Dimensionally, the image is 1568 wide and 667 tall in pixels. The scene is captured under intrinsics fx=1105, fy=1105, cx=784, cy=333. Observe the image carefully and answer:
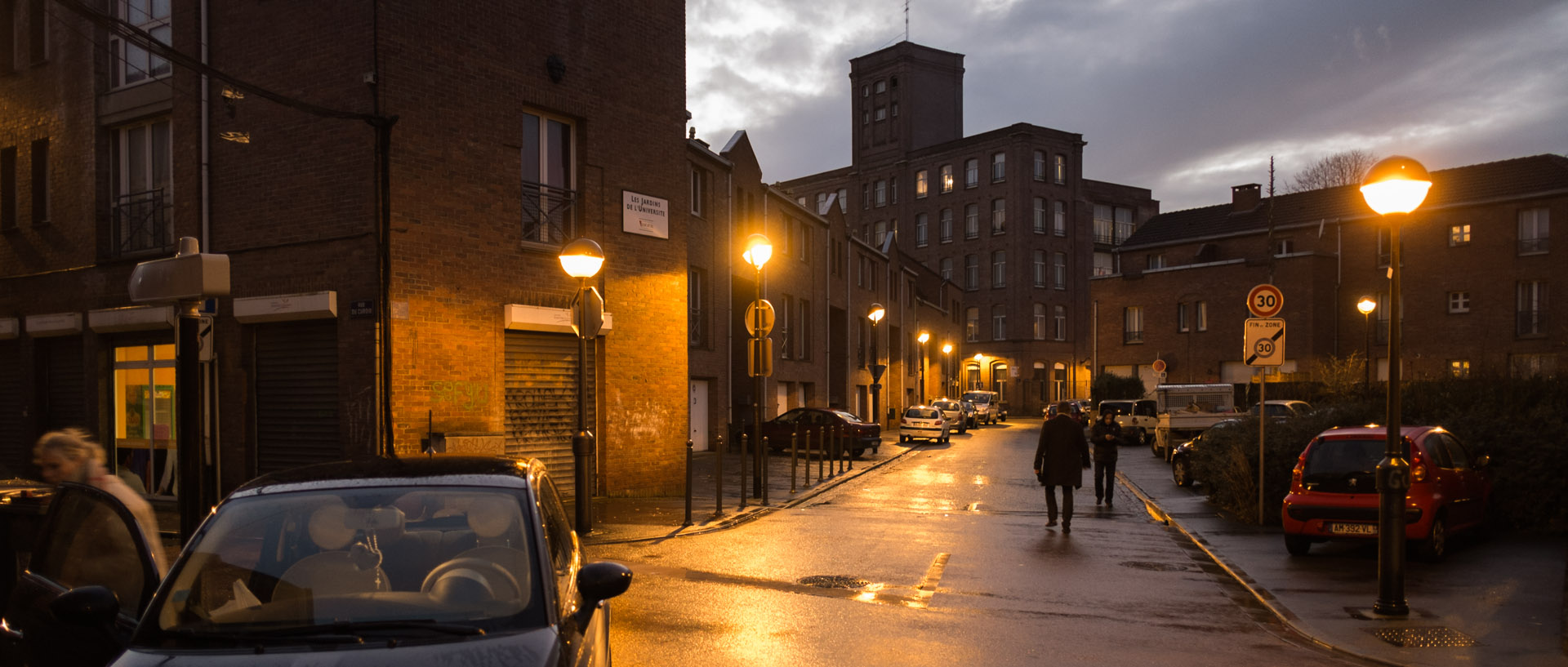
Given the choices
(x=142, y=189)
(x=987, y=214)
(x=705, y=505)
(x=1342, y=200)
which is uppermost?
(x=987, y=214)

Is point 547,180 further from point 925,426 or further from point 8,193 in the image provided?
point 925,426

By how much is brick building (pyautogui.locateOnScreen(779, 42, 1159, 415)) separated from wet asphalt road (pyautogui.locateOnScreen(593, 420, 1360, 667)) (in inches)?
2517

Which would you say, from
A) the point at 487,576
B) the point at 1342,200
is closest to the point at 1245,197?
the point at 1342,200

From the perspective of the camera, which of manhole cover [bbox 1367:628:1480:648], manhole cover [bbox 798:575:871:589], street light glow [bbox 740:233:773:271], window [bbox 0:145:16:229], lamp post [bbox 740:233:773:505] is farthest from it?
window [bbox 0:145:16:229]

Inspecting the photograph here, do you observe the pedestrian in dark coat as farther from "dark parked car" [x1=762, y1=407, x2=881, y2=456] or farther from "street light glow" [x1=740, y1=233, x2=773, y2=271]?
"dark parked car" [x1=762, y1=407, x2=881, y2=456]

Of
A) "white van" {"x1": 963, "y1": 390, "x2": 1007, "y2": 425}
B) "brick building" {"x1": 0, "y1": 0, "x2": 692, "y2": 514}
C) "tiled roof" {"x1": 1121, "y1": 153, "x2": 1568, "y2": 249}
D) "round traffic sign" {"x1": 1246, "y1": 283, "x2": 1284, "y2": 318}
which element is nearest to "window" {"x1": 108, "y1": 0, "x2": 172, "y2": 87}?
"brick building" {"x1": 0, "y1": 0, "x2": 692, "y2": 514}

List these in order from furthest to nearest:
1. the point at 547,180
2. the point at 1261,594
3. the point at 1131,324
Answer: the point at 1131,324
the point at 547,180
the point at 1261,594

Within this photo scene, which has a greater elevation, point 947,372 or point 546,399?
point 546,399

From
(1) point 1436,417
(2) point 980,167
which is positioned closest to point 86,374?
(1) point 1436,417

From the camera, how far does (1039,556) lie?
1178 cm

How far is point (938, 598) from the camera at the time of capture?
9141 millimetres

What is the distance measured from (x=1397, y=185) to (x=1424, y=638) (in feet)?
11.6

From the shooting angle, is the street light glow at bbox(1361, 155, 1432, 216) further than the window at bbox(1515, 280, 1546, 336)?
No

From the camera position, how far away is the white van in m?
54.6
